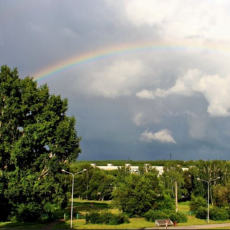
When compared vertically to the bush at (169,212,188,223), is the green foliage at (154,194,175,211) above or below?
above

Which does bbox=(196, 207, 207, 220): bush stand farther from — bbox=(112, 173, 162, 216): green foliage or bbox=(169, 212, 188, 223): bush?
bbox=(112, 173, 162, 216): green foliage

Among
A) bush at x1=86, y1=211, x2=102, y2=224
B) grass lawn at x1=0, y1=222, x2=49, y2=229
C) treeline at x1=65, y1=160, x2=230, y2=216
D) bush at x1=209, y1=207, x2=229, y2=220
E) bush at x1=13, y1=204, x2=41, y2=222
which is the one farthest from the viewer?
treeline at x1=65, y1=160, x2=230, y2=216

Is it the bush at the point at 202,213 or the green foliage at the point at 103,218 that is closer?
the green foliage at the point at 103,218

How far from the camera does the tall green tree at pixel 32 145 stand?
47938 mm

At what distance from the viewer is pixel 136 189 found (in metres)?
56.2

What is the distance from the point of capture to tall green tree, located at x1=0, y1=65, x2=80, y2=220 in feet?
157

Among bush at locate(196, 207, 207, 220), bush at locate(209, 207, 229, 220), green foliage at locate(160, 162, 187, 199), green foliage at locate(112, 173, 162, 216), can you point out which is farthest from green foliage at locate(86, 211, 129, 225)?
green foliage at locate(160, 162, 187, 199)

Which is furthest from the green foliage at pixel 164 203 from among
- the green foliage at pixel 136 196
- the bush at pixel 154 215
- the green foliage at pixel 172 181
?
the green foliage at pixel 172 181

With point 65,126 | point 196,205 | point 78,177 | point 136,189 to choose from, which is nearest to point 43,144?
point 65,126

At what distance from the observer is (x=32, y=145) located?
49562mm

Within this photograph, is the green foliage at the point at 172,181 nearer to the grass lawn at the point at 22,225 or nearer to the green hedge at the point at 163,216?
the green hedge at the point at 163,216

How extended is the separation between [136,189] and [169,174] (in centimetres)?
4743

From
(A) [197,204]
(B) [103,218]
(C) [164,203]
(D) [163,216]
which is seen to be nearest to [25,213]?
(B) [103,218]

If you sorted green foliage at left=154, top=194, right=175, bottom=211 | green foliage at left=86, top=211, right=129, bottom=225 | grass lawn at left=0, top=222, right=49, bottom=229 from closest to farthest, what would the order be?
grass lawn at left=0, top=222, right=49, bottom=229 < green foliage at left=86, top=211, right=129, bottom=225 < green foliage at left=154, top=194, right=175, bottom=211
